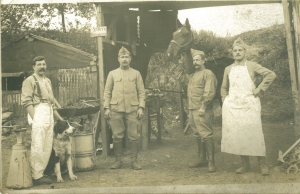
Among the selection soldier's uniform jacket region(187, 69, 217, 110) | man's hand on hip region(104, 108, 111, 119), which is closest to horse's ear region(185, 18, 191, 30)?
soldier's uniform jacket region(187, 69, 217, 110)

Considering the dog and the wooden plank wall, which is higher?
the wooden plank wall

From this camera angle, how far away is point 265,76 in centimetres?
620

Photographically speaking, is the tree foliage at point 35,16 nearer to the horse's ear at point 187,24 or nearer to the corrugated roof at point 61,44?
the corrugated roof at point 61,44

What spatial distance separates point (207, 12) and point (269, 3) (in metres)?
1.07

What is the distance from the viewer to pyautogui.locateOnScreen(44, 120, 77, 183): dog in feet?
20.3

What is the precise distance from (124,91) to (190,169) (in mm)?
1747

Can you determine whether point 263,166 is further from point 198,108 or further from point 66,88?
point 66,88

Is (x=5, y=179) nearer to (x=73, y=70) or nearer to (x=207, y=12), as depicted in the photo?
(x=73, y=70)

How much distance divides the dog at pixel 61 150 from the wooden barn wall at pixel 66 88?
2.16 feet

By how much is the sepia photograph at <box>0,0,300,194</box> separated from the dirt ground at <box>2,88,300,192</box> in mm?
18

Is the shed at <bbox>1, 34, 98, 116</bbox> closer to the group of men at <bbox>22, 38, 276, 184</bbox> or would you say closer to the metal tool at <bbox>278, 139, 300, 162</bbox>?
the group of men at <bbox>22, 38, 276, 184</bbox>

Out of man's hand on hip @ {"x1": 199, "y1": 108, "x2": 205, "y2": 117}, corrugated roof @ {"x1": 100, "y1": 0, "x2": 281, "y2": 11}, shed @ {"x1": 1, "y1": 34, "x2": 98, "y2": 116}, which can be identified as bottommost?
man's hand on hip @ {"x1": 199, "y1": 108, "x2": 205, "y2": 117}

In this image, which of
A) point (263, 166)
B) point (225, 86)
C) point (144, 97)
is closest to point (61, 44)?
point (144, 97)

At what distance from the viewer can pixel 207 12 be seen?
681 centimetres
